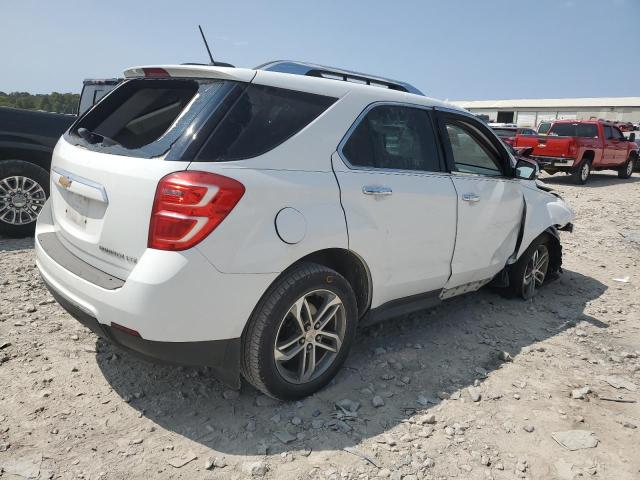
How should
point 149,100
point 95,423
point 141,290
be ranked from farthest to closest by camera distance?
point 149,100 < point 95,423 < point 141,290

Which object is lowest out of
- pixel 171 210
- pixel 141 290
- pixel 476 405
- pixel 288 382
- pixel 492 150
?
pixel 476 405

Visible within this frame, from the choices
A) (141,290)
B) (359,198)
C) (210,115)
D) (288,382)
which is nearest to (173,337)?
(141,290)

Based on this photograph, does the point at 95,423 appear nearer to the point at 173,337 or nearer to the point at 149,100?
the point at 173,337

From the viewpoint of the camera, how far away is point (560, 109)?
6919cm

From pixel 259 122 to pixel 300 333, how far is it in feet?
3.84

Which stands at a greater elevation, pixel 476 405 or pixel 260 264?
pixel 260 264

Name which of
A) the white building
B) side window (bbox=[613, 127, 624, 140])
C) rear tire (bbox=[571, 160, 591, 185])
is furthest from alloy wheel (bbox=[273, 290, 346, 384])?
the white building

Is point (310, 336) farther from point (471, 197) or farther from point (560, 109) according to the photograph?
point (560, 109)

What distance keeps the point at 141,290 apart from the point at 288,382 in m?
1.00

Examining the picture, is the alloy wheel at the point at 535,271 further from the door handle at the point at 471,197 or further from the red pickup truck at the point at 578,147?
the red pickup truck at the point at 578,147

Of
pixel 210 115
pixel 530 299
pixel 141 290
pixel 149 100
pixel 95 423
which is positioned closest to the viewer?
pixel 141 290

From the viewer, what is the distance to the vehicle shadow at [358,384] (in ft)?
8.58

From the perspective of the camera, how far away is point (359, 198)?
2.83 m

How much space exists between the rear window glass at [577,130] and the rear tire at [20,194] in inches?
557
